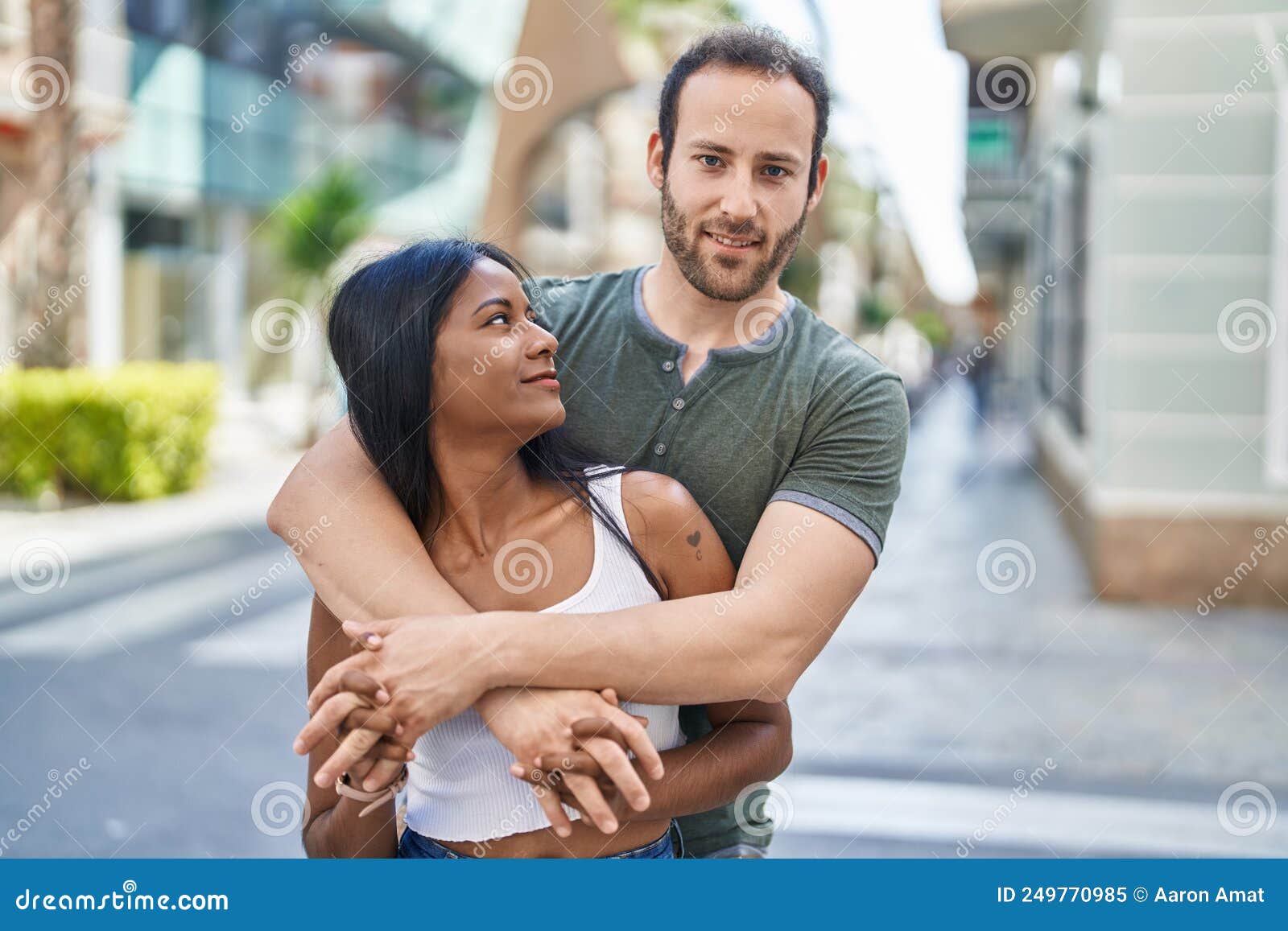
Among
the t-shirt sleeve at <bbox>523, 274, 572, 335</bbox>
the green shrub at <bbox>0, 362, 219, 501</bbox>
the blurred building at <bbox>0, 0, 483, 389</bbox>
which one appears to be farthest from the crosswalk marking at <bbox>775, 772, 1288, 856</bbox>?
the blurred building at <bbox>0, 0, 483, 389</bbox>

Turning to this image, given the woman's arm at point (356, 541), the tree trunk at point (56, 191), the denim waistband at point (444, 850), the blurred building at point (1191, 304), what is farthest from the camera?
the tree trunk at point (56, 191)

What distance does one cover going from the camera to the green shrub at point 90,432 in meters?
11.2

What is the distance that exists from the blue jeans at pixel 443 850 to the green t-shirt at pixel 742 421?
19cm

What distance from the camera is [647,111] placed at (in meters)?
29.4

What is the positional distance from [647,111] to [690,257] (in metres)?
28.4

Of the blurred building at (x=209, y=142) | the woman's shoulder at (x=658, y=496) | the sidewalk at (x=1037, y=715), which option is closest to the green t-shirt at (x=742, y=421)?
the woman's shoulder at (x=658, y=496)

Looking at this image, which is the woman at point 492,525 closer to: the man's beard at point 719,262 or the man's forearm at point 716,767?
the man's forearm at point 716,767

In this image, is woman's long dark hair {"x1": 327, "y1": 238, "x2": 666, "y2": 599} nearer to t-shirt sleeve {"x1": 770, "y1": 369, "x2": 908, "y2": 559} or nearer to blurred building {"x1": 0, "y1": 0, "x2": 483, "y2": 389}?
t-shirt sleeve {"x1": 770, "y1": 369, "x2": 908, "y2": 559}

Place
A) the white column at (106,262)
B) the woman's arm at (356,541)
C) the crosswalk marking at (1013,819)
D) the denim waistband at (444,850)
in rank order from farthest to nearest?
1. the white column at (106,262)
2. the crosswalk marking at (1013,819)
3. the denim waistband at (444,850)
4. the woman's arm at (356,541)

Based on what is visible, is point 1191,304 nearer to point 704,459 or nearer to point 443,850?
point 704,459

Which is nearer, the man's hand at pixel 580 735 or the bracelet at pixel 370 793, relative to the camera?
the man's hand at pixel 580 735

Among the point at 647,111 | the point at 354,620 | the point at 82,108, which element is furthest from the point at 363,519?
the point at 647,111

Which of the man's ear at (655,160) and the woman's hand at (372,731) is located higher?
the man's ear at (655,160)

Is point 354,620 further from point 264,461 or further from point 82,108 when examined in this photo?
point 264,461
